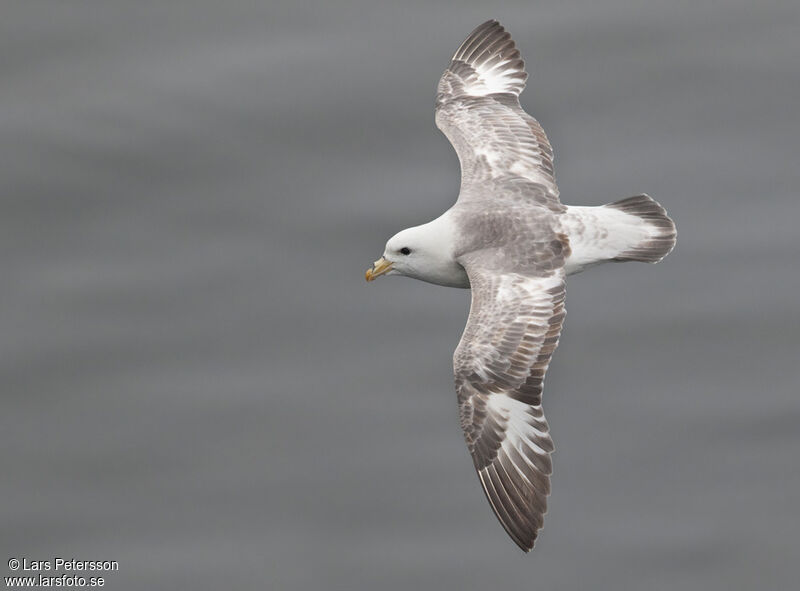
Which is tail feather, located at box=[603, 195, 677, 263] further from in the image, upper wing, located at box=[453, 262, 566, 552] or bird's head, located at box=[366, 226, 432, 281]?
bird's head, located at box=[366, 226, 432, 281]

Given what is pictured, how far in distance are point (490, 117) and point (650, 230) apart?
1836 millimetres

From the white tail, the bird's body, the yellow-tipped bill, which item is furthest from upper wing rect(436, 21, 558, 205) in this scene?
the yellow-tipped bill

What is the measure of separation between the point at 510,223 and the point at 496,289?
655 mm

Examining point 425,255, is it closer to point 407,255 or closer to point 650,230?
point 407,255

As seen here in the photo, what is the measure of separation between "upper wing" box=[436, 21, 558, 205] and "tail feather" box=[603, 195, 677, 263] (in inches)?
24.0

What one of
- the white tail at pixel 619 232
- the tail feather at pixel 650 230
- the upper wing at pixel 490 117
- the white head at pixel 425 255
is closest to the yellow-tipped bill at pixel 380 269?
the white head at pixel 425 255

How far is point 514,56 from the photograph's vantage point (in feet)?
48.4

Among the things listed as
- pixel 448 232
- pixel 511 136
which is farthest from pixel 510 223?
pixel 511 136

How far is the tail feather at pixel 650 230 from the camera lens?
13000mm

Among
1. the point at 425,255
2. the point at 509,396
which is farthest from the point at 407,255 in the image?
the point at 509,396

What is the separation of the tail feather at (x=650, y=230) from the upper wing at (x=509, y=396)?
1053 mm

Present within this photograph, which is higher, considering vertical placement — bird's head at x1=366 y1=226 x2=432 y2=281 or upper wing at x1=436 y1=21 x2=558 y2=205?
upper wing at x1=436 y1=21 x2=558 y2=205

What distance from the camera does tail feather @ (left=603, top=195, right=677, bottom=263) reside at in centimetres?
1300

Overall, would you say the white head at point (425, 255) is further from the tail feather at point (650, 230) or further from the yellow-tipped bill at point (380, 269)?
the tail feather at point (650, 230)
